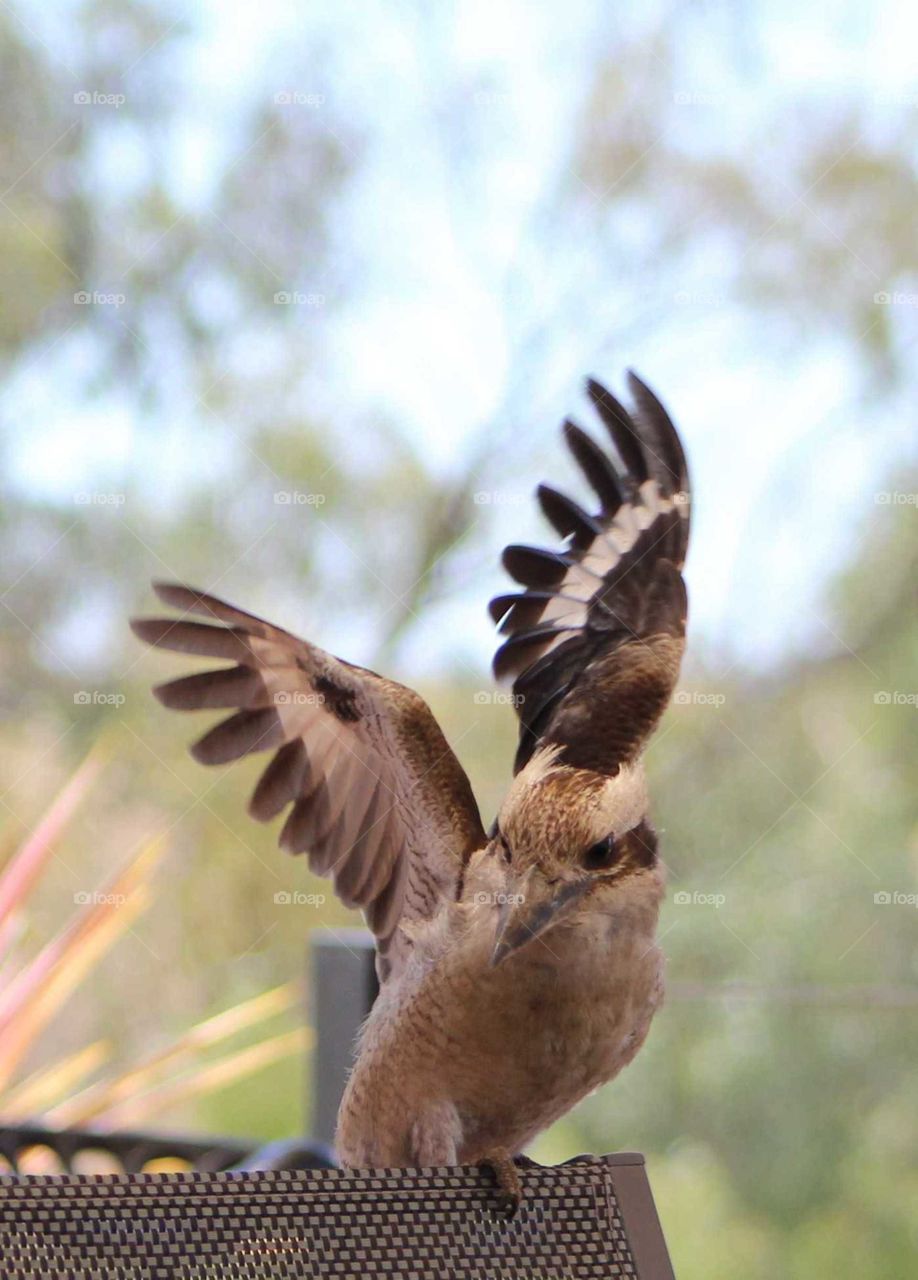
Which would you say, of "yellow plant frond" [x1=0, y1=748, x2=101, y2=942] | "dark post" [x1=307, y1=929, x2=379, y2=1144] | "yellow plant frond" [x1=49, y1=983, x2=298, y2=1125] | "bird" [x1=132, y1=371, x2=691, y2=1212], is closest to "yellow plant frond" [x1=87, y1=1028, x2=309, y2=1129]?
"yellow plant frond" [x1=49, y1=983, x2=298, y2=1125]

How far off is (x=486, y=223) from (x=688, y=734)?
111 centimetres

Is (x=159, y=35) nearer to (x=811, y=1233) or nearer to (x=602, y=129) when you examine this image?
(x=602, y=129)

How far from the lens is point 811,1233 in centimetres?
283

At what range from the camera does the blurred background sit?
2.63m

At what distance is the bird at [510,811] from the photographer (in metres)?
0.71

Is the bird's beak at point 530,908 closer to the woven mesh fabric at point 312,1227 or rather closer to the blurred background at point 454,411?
the woven mesh fabric at point 312,1227

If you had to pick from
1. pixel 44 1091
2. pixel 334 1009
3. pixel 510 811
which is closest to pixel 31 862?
pixel 44 1091

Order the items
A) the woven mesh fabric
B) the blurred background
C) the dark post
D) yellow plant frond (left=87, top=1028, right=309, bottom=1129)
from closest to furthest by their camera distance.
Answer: the woven mesh fabric → the dark post → yellow plant frond (left=87, top=1028, right=309, bottom=1129) → the blurred background

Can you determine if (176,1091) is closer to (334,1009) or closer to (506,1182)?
(334,1009)

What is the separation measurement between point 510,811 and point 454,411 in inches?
83.7

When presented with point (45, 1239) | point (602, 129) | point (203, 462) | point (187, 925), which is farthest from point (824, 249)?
point (45, 1239)

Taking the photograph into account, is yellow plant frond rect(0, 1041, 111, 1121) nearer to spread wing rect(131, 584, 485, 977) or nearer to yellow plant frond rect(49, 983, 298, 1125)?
yellow plant frond rect(49, 983, 298, 1125)

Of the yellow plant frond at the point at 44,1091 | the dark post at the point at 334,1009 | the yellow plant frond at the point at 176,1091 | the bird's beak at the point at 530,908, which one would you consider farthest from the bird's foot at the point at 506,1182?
the yellow plant frond at the point at 44,1091

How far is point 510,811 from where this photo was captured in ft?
2.34
